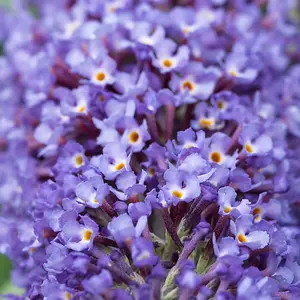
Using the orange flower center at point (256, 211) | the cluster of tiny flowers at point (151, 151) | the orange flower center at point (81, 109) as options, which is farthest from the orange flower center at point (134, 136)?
the orange flower center at point (256, 211)

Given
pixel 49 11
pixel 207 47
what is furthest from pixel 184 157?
pixel 49 11

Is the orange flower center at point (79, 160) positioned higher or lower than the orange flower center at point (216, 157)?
lower

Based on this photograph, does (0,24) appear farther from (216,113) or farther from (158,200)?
(158,200)

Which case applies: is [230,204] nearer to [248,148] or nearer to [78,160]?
[248,148]

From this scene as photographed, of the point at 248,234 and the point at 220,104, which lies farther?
the point at 220,104

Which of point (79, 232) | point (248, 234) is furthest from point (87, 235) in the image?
point (248, 234)

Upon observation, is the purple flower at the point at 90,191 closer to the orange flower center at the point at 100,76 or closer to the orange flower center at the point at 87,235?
the orange flower center at the point at 87,235

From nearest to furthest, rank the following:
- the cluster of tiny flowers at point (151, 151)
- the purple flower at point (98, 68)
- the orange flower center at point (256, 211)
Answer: the cluster of tiny flowers at point (151, 151), the orange flower center at point (256, 211), the purple flower at point (98, 68)

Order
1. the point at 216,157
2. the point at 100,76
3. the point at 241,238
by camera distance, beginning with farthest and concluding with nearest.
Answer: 1. the point at 100,76
2. the point at 216,157
3. the point at 241,238
